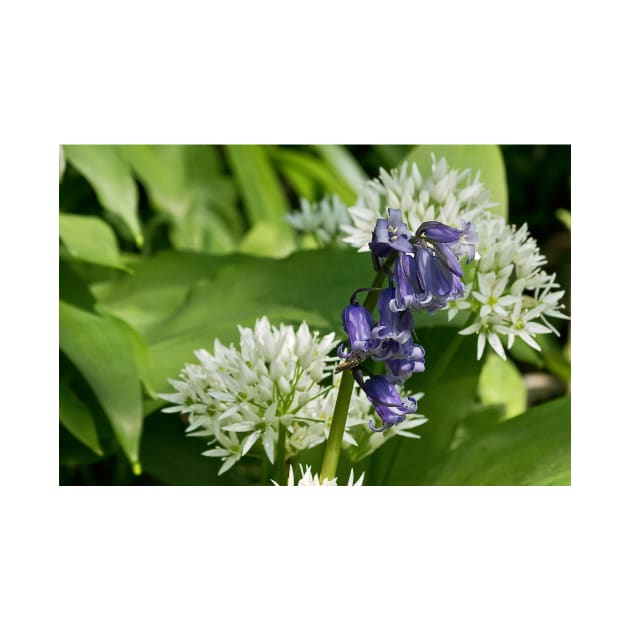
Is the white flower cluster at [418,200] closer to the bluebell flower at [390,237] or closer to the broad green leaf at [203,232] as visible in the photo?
the bluebell flower at [390,237]

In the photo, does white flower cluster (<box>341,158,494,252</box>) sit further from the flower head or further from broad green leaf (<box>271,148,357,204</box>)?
broad green leaf (<box>271,148,357,204</box>)

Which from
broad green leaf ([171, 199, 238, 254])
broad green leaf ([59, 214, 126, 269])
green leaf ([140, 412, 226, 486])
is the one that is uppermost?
broad green leaf ([171, 199, 238, 254])

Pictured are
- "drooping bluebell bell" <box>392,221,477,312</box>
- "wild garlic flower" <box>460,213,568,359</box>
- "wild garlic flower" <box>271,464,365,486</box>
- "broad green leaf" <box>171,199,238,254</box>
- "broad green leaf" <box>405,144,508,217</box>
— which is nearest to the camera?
"drooping bluebell bell" <box>392,221,477,312</box>

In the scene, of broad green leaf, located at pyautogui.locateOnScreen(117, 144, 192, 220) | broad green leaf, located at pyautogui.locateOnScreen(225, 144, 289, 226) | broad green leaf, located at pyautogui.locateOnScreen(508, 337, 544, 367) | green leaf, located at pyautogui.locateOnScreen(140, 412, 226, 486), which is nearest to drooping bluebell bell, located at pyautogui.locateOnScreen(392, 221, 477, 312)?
broad green leaf, located at pyautogui.locateOnScreen(508, 337, 544, 367)

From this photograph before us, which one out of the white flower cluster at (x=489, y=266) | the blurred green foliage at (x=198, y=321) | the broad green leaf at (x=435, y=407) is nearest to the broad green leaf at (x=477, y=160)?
the blurred green foliage at (x=198, y=321)

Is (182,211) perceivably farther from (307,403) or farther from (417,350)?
(417,350)

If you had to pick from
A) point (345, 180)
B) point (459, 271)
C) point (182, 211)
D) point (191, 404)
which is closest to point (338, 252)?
point (191, 404)

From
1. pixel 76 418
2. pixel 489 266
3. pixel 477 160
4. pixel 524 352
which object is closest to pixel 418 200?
pixel 489 266
